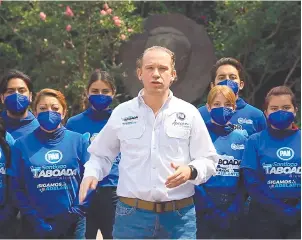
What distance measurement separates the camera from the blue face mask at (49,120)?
5.02 metres

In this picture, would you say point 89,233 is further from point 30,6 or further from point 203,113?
point 30,6

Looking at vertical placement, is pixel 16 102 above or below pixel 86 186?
above

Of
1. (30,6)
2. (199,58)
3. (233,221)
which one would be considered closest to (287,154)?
(233,221)

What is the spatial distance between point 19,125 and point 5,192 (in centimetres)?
62

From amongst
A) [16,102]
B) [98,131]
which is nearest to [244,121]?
[98,131]

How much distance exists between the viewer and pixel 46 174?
4.93 metres

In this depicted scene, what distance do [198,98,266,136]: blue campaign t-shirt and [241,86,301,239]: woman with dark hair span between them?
397mm

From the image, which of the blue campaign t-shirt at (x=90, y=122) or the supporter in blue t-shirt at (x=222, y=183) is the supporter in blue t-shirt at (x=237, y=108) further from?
the blue campaign t-shirt at (x=90, y=122)

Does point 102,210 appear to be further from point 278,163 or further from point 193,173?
point 193,173

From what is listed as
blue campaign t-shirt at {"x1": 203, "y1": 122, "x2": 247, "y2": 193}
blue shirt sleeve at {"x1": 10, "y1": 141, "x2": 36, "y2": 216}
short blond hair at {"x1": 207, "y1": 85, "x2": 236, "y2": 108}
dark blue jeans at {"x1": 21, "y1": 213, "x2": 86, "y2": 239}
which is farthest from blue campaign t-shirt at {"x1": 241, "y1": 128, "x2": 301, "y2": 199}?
blue shirt sleeve at {"x1": 10, "y1": 141, "x2": 36, "y2": 216}

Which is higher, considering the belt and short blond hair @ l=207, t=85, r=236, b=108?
short blond hair @ l=207, t=85, r=236, b=108

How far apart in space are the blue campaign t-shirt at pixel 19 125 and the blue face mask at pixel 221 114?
4.33 feet

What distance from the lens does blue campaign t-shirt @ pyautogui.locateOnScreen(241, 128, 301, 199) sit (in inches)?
194

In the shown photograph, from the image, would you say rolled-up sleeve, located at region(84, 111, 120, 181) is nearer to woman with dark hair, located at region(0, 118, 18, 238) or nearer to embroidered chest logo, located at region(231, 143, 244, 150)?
woman with dark hair, located at region(0, 118, 18, 238)
